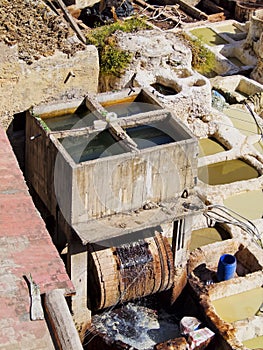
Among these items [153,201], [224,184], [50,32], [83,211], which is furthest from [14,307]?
[224,184]

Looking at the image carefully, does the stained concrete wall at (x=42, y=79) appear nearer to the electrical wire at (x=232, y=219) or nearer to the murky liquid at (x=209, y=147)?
the electrical wire at (x=232, y=219)

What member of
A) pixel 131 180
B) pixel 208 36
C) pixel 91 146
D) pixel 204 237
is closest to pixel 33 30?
pixel 91 146

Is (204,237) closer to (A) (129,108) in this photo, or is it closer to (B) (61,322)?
(A) (129,108)

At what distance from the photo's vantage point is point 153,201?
739 inches

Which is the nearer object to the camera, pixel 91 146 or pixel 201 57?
pixel 91 146

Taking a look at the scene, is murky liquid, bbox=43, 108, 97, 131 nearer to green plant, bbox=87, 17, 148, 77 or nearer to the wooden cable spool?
the wooden cable spool

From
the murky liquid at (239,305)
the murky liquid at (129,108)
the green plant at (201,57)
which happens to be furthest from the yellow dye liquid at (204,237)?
the green plant at (201,57)

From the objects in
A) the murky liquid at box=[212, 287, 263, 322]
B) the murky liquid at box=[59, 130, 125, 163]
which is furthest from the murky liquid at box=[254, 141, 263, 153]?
the murky liquid at box=[59, 130, 125, 163]

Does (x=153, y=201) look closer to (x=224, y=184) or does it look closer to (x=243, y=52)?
(x=224, y=184)

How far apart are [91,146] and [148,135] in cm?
148

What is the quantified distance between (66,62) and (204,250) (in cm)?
591

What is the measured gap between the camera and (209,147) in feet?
85.0

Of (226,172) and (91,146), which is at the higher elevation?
(91,146)

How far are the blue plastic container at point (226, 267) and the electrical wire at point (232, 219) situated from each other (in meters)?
1.85
